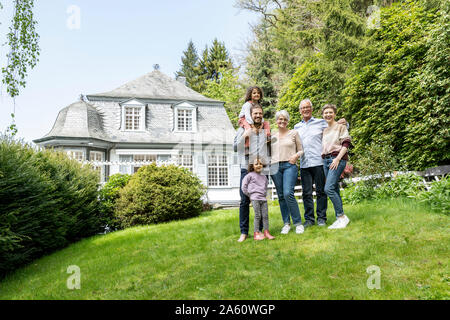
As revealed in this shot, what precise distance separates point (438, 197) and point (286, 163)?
11.2ft

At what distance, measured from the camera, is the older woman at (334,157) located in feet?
16.1

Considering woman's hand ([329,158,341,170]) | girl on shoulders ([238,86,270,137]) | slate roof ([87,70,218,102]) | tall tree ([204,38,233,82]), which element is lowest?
woman's hand ([329,158,341,170])

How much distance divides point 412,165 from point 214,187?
1011cm

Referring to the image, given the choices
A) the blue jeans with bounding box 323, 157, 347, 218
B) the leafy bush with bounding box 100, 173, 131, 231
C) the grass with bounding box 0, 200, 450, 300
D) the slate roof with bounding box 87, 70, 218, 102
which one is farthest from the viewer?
the slate roof with bounding box 87, 70, 218, 102

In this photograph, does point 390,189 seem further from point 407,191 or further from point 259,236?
point 259,236

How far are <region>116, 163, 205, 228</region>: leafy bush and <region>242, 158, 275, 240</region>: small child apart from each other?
4562 millimetres

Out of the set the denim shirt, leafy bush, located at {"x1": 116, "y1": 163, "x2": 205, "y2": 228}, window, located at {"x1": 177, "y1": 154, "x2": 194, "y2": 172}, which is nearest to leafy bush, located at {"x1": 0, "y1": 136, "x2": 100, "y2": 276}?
leafy bush, located at {"x1": 116, "y1": 163, "x2": 205, "y2": 228}

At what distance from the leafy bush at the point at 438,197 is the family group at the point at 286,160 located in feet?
6.85

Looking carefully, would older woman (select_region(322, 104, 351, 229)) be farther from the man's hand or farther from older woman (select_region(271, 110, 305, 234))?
the man's hand

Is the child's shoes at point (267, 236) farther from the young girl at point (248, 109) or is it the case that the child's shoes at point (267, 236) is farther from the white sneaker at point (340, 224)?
the young girl at point (248, 109)

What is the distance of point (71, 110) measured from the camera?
15.9 meters

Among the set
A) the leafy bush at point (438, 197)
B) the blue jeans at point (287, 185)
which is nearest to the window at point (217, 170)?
the leafy bush at point (438, 197)

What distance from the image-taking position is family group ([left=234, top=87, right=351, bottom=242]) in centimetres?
476

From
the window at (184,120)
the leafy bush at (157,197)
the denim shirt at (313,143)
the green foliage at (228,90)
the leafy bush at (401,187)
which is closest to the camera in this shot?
the denim shirt at (313,143)
